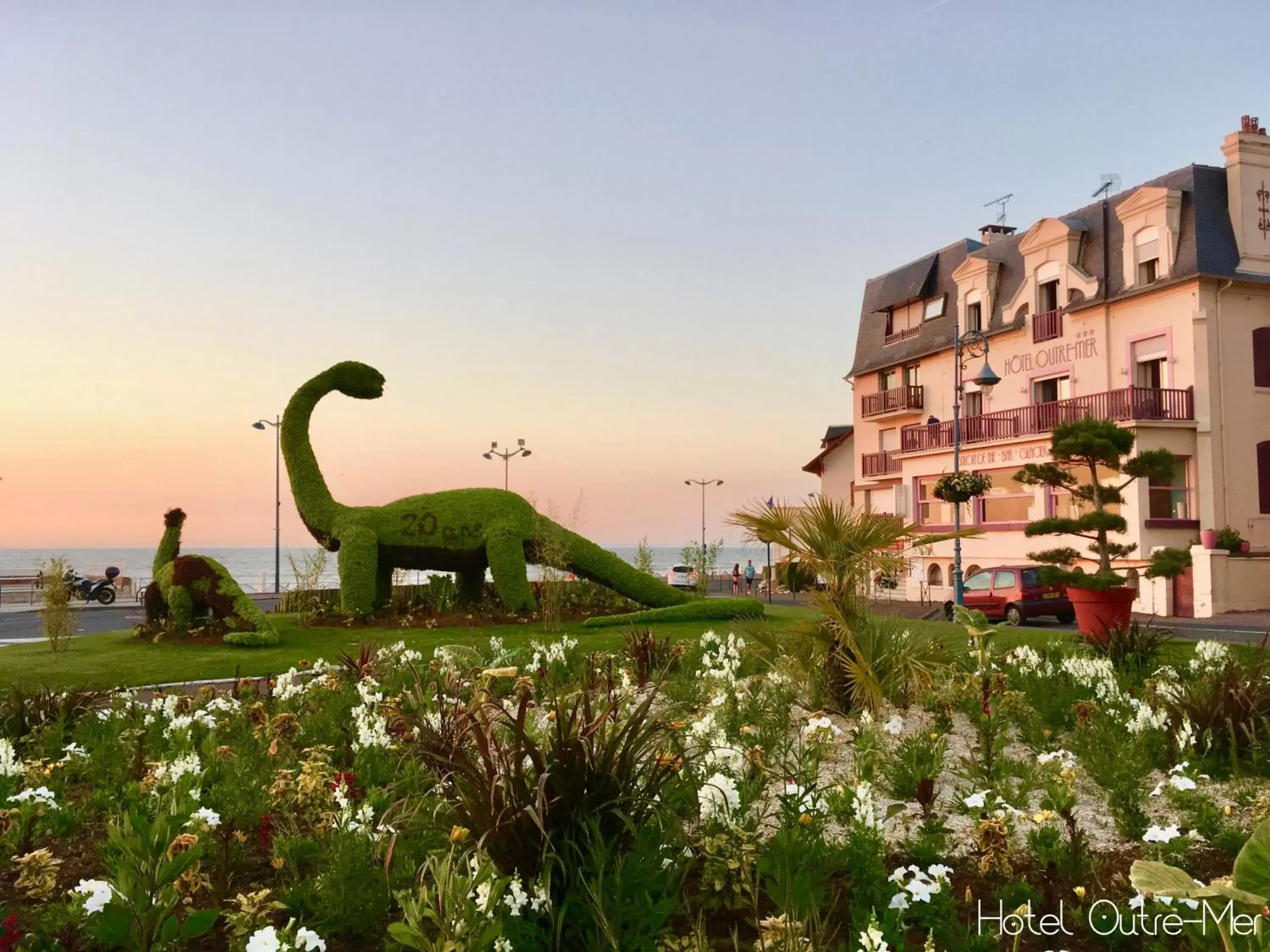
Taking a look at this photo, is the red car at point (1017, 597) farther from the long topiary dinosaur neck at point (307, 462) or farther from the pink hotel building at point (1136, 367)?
the long topiary dinosaur neck at point (307, 462)

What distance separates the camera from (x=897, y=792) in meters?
5.56

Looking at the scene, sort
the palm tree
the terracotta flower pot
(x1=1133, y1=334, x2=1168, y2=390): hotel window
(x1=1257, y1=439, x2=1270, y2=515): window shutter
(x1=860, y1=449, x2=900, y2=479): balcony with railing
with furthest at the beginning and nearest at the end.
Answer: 1. (x1=860, y1=449, x2=900, y2=479): balcony with railing
2. (x1=1133, y1=334, x2=1168, y2=390): hotel window
3. (x1=1257, y1=439, x2=1270, y2=515): window shutter
4. the terracotta flower pot
5. the palm tree

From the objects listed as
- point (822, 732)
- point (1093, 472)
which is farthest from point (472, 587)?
point (822, 732)

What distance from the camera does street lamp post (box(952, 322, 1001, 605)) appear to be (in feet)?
73.8

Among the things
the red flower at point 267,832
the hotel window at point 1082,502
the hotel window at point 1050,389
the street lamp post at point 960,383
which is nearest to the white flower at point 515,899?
the red flower at point 267,832

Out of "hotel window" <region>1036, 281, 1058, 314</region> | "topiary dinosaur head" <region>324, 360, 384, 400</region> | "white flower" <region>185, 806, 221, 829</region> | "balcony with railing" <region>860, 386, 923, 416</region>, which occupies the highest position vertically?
"hotel window" <region>1036, 281, 1058, 314</region>

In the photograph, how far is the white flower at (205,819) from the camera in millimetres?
4133

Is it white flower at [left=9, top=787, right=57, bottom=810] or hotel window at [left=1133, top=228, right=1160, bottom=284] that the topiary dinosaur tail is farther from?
hotel window at [left=1133, top=228, right=1160, bottom=284]

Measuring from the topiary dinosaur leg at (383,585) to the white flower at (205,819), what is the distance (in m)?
15.1

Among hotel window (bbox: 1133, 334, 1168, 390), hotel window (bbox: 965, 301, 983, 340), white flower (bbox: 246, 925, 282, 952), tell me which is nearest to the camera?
white flower (bbox: 246, 925, 282, 952)

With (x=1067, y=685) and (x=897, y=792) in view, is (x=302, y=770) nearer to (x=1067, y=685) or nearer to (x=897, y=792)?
(x=897, y=792)

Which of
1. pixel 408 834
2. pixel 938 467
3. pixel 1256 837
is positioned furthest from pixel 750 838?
pixel 938 467

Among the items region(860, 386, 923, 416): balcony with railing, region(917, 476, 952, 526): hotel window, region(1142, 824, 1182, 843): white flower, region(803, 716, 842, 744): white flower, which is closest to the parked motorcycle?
region(860, 386, 923, 416): balcony with railing

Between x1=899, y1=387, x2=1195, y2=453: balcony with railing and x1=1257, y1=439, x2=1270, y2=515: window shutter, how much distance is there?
218 centimetres
